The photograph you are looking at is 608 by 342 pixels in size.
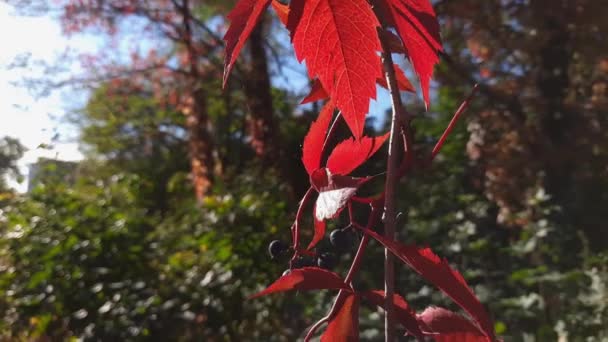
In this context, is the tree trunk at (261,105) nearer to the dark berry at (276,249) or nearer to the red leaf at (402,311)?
the dark berry at (276,249)

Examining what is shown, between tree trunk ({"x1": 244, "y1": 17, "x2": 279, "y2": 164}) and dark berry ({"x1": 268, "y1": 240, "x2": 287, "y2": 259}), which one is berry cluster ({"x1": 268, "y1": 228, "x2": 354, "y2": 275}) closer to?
dark berry ({"x1": 268, "y1": 240, "x2": 287, "y2": 259})

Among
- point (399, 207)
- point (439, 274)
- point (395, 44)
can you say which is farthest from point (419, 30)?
point (399, 207)

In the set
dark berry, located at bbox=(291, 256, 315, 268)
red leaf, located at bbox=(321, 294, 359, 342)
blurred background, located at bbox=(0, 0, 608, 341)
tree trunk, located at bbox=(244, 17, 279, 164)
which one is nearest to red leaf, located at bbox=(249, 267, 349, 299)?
red leaf, located at bbox=(321, 294, 359, 342)

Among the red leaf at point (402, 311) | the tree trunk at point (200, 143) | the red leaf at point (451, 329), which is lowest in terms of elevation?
the tree trunk at point (200, 143)

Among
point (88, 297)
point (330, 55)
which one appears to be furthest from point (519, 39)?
point (330, 55)

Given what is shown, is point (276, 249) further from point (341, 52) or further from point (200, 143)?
point (200, 143)

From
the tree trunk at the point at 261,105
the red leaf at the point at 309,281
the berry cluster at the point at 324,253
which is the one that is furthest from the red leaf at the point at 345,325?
the tree trunk at the point at 261,105

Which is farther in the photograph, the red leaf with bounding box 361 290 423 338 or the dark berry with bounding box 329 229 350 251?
the dark berry with bounding box 329 229 350 251
